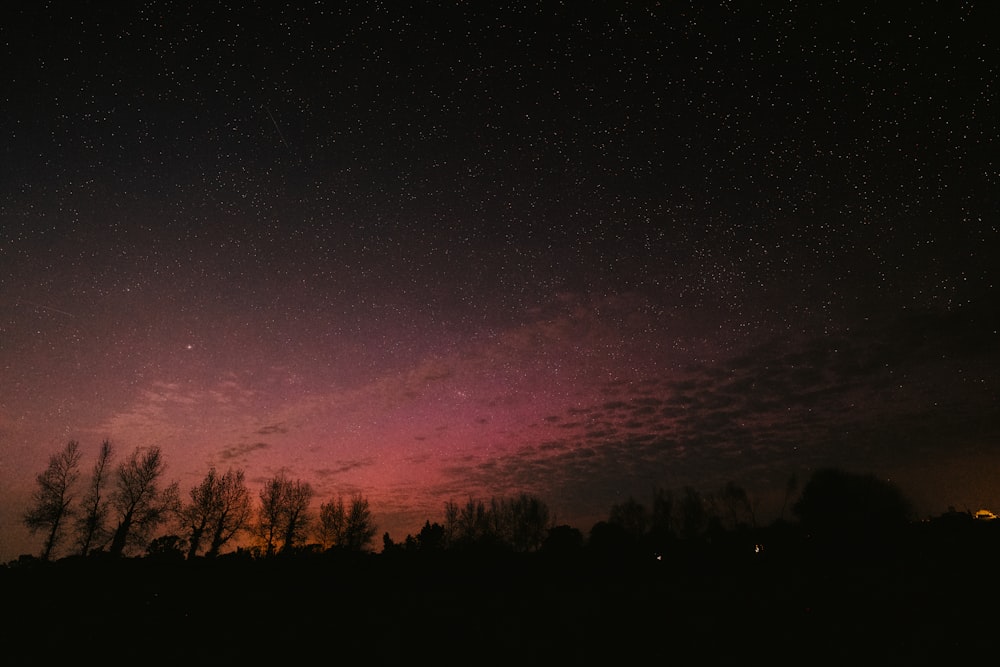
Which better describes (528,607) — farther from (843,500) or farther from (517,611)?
(843,500)

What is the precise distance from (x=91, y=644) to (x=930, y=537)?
46.8 m

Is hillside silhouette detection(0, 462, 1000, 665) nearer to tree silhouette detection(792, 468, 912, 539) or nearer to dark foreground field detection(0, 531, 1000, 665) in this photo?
dark foreground field detection(0, 531, 1000, 665)

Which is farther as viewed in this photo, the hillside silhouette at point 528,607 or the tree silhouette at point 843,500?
the tree silhouette at point 843,500

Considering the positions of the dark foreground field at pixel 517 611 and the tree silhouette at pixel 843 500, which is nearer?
the dark foreground field at pixel 517 611

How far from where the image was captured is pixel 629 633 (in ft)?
49.9

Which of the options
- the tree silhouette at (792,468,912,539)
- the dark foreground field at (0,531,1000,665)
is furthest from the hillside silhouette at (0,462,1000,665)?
the tree silhouette at (792,468,912,539)

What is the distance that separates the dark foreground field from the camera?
44.7 feet

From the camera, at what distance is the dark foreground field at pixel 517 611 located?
1362 centimetres

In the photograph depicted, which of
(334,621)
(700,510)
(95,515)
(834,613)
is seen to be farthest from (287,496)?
(700,510)

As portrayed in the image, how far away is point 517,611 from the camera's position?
19.9 meters

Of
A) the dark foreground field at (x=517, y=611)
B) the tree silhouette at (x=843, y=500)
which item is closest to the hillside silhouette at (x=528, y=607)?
the dark foreground field at (x=517, y=611)

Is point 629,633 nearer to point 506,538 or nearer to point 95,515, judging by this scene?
point 95,515

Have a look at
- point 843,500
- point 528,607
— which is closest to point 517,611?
point 528,607

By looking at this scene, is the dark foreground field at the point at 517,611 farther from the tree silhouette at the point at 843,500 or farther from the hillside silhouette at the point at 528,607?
the tree silhouette at the point at 843,500
